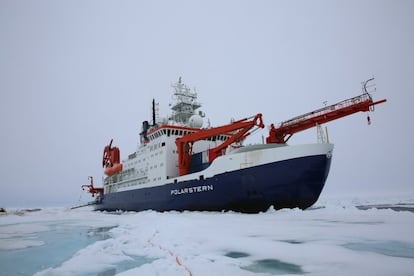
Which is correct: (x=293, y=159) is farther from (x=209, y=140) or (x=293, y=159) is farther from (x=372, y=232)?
(x=209, y=140)

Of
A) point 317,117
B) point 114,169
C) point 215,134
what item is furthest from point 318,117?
point 114,169

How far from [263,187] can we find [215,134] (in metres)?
5.05

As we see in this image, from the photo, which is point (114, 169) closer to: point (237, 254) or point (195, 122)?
point (195, 122)

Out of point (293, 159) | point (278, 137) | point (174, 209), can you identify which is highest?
point (278, 137)

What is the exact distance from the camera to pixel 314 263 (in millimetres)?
4711

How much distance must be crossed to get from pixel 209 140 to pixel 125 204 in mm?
11587

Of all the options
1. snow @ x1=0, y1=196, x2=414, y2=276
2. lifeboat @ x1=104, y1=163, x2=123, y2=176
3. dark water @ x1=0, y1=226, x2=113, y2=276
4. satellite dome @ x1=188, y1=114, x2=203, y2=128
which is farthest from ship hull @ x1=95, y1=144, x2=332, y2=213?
lifeboat @ x1=104, y1=163, x2=123, y2=176

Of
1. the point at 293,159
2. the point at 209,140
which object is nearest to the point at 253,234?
the point at 293,159

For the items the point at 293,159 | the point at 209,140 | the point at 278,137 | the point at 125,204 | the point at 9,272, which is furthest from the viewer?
the point at 125,204

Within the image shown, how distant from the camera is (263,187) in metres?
15.1

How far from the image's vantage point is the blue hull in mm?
14523

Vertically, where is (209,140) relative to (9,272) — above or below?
above

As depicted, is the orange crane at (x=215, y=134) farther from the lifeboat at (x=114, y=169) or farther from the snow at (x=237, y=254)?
the lifeboat at (x=114, y=169)

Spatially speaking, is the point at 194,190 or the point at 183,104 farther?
the point at 183,104
